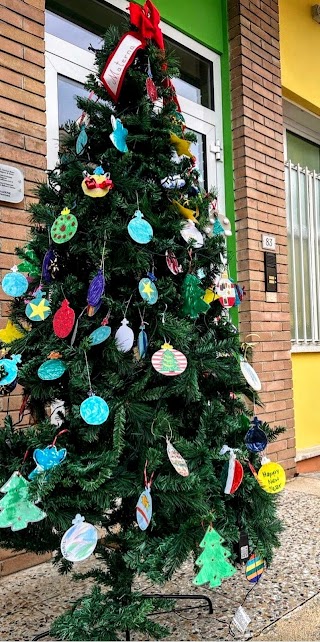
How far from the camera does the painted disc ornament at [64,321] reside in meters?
1.61

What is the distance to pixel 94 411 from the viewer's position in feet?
5.07

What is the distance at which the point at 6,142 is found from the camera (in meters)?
2.72

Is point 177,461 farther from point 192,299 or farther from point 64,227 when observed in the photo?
point 64,227

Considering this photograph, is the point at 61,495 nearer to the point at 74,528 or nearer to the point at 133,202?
the point at 74,528

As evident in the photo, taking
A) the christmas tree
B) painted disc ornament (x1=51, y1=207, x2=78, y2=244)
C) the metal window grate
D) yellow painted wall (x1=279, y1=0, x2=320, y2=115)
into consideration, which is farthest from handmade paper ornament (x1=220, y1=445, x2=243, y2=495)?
yellow painted wall (x1=279, y1=0, x2=320, y2=115)

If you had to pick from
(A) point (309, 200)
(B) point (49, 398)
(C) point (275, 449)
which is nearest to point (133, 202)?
(B) point (49, 398)

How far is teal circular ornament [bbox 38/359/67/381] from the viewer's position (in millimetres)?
1602

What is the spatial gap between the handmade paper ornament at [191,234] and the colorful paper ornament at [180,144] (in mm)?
243

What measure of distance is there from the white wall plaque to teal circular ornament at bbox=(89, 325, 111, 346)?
4.46 ft

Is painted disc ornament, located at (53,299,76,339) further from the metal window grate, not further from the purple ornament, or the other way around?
the metal window grate

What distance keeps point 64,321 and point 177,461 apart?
522mm

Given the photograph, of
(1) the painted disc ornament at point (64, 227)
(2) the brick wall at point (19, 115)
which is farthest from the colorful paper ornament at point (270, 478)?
(2) the brick wall at point (19, 115)

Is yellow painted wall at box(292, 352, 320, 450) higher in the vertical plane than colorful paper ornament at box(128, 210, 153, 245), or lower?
lower

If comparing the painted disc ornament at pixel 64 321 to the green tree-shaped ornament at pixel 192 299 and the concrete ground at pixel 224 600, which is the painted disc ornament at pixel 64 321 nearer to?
the green tree-shaped ornament at pixel 192 299
